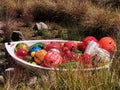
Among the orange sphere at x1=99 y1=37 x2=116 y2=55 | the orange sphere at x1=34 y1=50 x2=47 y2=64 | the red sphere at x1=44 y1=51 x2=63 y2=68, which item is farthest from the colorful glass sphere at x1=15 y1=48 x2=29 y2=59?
the orange sphere at x1=99 y1=37 x2=116 y2=55

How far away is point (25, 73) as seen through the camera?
6160 millimetres

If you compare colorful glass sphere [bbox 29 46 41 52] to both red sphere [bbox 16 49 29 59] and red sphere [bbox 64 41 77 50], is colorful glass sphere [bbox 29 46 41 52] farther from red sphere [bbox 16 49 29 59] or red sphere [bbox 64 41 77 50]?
red sphere [bbox 64 41 77 50]

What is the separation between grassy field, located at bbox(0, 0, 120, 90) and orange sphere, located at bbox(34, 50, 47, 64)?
0.91 feet

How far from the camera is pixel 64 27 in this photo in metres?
9.78

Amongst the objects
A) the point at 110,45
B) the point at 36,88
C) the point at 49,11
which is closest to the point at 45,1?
the point at 49,11

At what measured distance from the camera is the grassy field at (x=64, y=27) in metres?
4.49

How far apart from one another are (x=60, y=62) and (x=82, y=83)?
1558 mm

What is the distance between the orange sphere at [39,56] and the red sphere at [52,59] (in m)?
0.18

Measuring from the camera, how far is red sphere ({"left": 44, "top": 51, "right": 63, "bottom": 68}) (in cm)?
591

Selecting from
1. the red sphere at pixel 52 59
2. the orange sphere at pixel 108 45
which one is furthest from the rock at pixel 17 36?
the red sphere at pixel 52 59

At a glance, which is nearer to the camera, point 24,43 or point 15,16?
point 24,43

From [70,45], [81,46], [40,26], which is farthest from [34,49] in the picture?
[40,26]

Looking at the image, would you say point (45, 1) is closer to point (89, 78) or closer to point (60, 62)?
point (60, 62)

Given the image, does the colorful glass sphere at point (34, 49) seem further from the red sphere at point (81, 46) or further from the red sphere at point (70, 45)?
the red sphere at point (81, 46)
